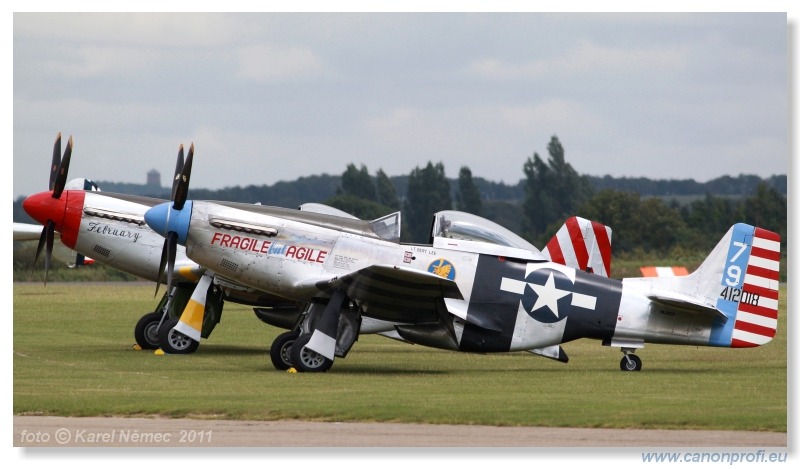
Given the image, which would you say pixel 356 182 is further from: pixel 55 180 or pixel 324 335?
pixel 324 335

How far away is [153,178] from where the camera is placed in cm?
2108

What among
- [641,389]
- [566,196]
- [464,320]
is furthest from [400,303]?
[566,196]

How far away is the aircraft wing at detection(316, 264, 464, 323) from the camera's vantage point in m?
15.6

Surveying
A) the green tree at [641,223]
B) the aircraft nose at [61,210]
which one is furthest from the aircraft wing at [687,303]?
the green tree at [641,223]

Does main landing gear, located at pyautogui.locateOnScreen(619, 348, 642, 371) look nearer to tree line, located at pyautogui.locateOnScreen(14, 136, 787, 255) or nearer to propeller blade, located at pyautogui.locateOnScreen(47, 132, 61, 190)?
propeller blade, located at pyautogui.locateOnScreen(47, 132, 61, 190)

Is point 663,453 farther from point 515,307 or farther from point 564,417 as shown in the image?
point 515,307

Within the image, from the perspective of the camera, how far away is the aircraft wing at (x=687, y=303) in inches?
664

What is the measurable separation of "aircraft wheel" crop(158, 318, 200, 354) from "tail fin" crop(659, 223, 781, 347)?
730 centimetres

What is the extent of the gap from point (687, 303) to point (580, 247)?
13.1ft

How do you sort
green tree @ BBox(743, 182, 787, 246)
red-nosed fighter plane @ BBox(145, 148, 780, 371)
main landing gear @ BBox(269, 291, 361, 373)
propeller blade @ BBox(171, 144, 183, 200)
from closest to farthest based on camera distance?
1. main landing gear @ BBox(269, 291, 361, 373)
2. propeller blade @ BBox(171, 144, 183, 200)
3. red-nosed fighter plane @ BBox(145, 148, 780, 371)
4. green tree @ BBox(743, 182, 787, 246)

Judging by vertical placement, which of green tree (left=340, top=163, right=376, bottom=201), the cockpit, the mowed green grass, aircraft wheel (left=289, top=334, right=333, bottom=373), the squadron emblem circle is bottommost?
the mowed green grass

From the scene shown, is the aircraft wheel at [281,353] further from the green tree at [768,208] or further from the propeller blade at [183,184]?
the green tree at [768,208]

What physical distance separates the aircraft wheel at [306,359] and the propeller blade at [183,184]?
2354 mm

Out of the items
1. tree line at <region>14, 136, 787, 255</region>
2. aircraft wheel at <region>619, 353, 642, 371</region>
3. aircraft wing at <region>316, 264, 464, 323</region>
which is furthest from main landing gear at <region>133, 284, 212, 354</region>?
tree line at <region>14, 136, 787, 255</region>
